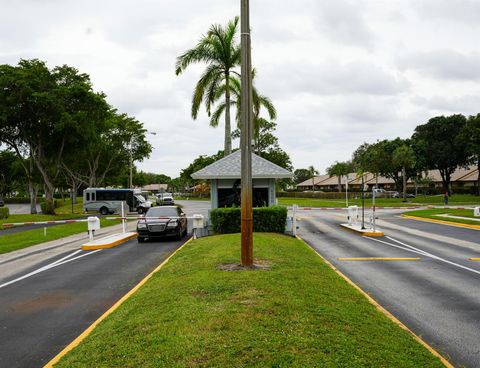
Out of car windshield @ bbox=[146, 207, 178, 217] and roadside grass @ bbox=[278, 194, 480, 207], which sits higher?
car windshield @ bbox=[146, 207, 178, 217]

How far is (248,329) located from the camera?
500 cm

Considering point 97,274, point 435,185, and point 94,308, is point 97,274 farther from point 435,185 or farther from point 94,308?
point 435,185

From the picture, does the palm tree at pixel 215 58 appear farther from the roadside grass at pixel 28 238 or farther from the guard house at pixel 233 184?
the roadside grass at pixel 28 238

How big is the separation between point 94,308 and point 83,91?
3216 cm

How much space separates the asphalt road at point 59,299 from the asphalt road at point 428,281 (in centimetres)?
493

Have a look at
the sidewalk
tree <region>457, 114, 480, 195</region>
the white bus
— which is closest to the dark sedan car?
the sidewalk

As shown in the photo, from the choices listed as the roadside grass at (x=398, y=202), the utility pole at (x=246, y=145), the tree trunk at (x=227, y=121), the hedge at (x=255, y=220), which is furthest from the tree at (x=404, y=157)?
the utility pole at (x=246, y=145)

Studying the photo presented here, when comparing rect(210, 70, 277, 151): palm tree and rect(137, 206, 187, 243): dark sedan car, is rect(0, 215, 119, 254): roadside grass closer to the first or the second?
rect(137, 206, 187, 243): dark sedan car

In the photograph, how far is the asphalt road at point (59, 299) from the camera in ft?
18.9

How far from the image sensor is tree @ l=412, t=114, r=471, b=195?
69.3 m

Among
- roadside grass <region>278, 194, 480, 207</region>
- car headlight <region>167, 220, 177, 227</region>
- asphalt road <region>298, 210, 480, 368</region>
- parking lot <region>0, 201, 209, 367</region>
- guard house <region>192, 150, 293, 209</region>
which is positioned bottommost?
roadside grass <region>278, 194, 480, 207</region>

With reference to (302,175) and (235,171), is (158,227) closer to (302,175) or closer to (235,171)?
(235,171)

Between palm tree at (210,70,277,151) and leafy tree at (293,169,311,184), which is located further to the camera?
leafy tree at (293,169,311,184)

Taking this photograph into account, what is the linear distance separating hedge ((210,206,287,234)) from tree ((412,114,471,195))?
57448mm
